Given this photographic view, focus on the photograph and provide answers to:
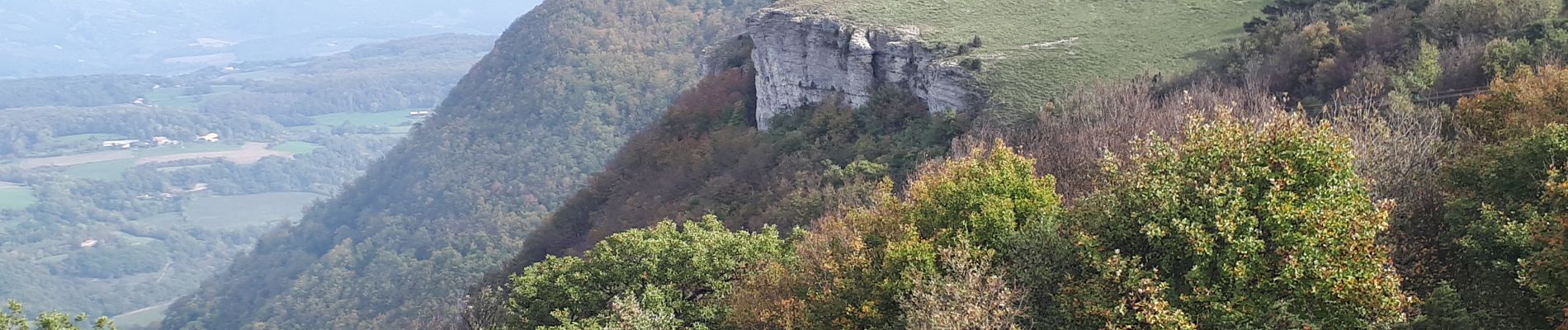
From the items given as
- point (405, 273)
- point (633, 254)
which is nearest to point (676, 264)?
point (633, 254)

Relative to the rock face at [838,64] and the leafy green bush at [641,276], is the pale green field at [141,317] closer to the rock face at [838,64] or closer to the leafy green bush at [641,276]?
the rock face at [838,64]

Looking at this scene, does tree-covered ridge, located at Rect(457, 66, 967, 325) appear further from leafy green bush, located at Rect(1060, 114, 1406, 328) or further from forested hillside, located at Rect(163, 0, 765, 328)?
forested hillside, located at Rect(163, 0, 765, 328)

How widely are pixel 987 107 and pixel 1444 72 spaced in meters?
17.9

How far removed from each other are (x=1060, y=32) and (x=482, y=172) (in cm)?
9348

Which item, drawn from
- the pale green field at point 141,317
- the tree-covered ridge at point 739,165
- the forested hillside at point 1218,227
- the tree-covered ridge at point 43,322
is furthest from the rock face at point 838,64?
the pale green field at point 141,317

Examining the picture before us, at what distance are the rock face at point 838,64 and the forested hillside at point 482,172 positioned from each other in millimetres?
44250

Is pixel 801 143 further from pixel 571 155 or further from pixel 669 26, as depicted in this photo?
pixel 669 26

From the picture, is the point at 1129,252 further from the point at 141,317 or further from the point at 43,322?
the point at 141,317

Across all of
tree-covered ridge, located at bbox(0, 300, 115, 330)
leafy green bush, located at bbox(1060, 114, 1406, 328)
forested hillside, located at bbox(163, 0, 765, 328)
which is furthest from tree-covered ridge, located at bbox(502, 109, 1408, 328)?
forested hillside, located at bbox(163, 0, 765, 328)

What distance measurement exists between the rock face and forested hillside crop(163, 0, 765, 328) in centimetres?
4425

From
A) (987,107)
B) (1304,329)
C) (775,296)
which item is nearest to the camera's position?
(1304,329)

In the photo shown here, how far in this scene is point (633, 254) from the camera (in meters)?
30.5

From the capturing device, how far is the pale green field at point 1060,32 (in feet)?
170

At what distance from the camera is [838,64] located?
61.9m
